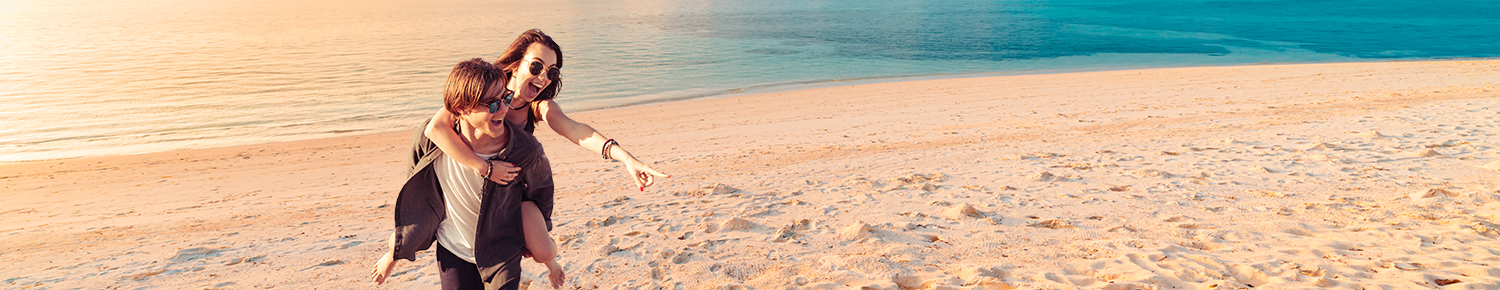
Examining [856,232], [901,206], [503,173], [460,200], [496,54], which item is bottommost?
[496,54]

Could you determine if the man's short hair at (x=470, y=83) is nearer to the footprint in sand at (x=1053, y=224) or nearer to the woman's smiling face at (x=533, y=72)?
the woman's smiling face at (x=533, y=72)

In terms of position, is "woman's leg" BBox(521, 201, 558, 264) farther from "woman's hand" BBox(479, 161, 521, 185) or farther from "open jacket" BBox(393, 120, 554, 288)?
"woman's hand" BBox(479, 161, 521, 185)

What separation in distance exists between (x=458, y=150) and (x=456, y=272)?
1.87ft

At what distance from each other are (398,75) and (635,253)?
17651 millimetres

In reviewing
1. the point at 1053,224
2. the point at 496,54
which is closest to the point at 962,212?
the point at 1053,224

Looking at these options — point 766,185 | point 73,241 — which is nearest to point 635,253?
point 766,185

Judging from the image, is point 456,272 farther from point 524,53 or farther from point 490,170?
point 524,53

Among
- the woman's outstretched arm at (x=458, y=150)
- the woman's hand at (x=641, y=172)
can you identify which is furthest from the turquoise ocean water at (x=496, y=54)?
the woman's hand at (x=641, y=172)

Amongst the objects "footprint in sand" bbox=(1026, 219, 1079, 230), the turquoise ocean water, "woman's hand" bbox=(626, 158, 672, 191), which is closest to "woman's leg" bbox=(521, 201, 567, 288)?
"woman's hand" bbox=(626, 158, 672, 191)

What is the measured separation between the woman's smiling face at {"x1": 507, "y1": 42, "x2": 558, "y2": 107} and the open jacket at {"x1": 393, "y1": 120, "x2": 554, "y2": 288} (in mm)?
153

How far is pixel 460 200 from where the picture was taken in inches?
93.8

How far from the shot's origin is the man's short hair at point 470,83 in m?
2.03

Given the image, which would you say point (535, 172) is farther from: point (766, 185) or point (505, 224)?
point (766, 185)

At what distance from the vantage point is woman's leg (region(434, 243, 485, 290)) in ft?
8.22
